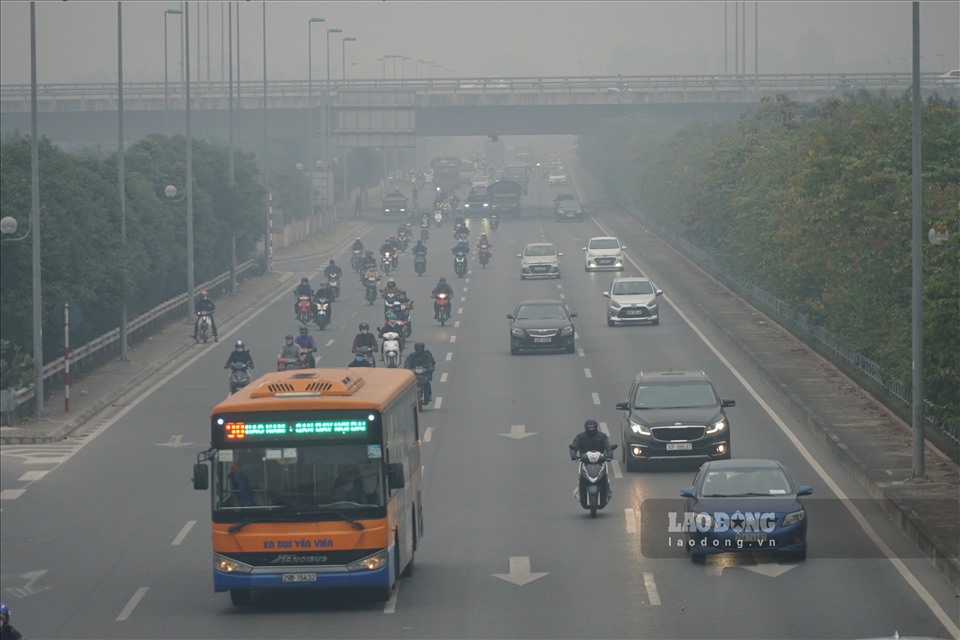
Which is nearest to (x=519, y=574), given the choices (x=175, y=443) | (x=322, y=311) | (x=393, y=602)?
(x=393, y=602)

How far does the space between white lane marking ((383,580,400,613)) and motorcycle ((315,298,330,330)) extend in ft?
112

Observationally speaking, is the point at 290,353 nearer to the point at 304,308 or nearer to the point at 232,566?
the point at 304,308

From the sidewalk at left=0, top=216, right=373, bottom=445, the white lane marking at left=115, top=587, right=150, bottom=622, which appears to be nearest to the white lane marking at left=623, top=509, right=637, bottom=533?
the white lane marking at left=115, top=587, right=150, bottom=622

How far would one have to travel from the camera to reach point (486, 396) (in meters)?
40.9

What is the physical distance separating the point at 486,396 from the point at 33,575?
61.1 ft

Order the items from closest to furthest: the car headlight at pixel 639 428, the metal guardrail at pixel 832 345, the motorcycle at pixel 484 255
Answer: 1. the car headlight at pixel 639 428
2. the metal guardrail at pixel 832 345
3. the motorcycle at pixel 484 255

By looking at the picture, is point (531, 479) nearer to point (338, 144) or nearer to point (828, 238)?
point (828, 238)

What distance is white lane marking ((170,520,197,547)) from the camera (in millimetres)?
25281

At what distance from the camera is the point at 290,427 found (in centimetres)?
1953

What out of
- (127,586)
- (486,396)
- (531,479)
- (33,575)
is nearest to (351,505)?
(127,586)

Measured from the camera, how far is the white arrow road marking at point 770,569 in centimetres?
2180

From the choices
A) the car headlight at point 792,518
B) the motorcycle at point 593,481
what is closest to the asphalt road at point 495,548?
the motorcycle at point 593,481

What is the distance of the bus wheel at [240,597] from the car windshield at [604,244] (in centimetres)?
5615

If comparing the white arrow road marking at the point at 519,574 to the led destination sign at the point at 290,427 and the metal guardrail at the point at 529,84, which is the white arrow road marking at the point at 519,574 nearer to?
the led destination sign at the point at 290,427
